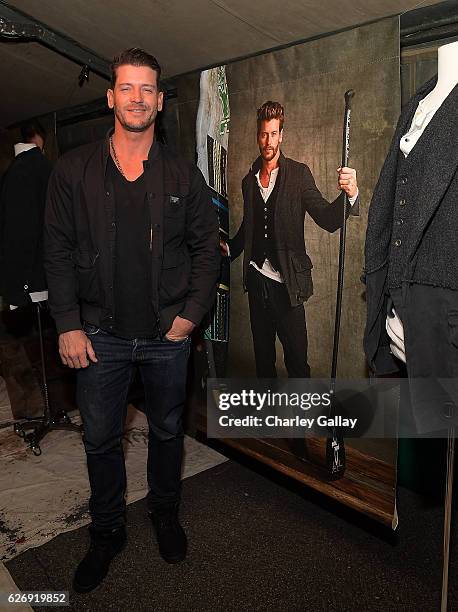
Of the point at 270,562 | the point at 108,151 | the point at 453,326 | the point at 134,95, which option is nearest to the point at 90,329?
the point at 108,151

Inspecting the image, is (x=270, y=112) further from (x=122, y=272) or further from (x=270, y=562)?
(x=270, y=562)

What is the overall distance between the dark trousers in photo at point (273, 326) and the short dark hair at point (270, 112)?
66 centimetres

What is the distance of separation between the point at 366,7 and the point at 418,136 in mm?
627

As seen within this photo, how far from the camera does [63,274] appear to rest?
186cm

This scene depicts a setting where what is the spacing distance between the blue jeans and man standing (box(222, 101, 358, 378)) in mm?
514

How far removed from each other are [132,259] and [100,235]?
14 centimetres

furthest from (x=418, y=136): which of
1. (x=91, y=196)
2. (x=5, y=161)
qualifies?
(x=5, y=161)

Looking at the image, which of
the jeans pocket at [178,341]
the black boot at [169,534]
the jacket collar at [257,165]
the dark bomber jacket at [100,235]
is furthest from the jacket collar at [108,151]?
the black boot at [169,534]

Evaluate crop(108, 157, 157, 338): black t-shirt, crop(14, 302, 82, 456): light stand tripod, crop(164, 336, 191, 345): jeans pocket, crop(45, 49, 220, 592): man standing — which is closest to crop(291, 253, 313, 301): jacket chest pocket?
crop(45, 49, 220, 592): man standing

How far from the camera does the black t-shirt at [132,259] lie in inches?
71.8

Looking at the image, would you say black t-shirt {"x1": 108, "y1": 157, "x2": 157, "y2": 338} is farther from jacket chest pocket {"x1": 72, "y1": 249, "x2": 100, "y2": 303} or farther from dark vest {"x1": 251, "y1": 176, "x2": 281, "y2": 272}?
dark vest {"x1": 251, "y1": 176, "x2": 281, "y2": 272}

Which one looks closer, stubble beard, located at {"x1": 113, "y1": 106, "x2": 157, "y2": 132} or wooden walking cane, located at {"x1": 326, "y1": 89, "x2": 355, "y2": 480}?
stubble beard, located at {"x1": 113, "y1": 106, "x2": 157, "y2": 132}

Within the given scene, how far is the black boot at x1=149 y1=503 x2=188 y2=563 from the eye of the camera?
1.99 metres

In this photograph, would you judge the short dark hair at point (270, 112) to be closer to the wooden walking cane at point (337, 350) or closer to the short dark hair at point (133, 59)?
the wooden walking cane at point (337, 350)
